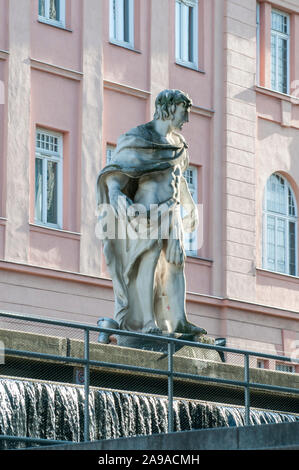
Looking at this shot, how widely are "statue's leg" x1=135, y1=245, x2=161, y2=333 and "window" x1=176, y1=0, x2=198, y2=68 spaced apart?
58.8 ft

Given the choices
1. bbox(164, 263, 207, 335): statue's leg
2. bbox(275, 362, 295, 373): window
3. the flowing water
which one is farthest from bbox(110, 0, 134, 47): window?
the flowing water

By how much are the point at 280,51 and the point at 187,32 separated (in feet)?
9.18

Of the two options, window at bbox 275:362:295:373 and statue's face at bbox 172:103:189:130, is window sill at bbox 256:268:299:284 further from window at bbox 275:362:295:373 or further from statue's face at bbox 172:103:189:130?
statue's face at bbox 172:103:189:130

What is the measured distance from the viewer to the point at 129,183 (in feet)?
60.4

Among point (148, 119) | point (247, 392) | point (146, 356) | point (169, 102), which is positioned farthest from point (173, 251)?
point (148, 119)

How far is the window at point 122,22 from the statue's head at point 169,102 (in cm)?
1575

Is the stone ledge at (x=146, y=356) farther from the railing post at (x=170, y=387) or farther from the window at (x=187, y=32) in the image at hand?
the window at (x=187, y=32)

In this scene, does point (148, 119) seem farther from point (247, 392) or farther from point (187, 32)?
Result: point (247, 392)

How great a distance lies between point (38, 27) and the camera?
32562mm

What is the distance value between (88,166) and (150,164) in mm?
14800

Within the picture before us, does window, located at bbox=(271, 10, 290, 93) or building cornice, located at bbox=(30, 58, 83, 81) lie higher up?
window, located at bbox=(271, 10, 290, 93)

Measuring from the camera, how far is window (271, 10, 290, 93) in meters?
38.1


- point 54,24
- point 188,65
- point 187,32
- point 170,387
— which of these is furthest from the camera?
point 187,32
